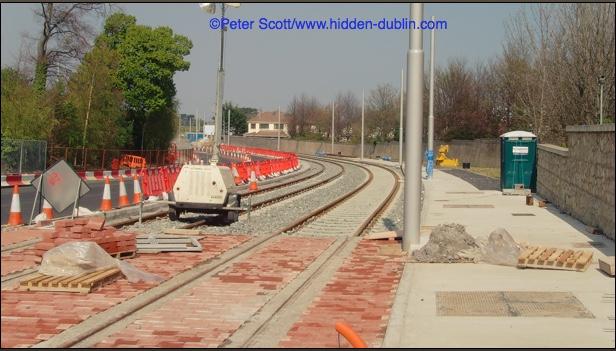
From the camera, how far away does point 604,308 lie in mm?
8453

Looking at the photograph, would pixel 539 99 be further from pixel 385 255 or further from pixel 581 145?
pixel 385 255

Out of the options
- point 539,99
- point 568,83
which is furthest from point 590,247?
point 539,99

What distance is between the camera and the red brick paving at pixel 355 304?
25.1ft

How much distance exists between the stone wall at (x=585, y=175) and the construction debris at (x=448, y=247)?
2.14 metres

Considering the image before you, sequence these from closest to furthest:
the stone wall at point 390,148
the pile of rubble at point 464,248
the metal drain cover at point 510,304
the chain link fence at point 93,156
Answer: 1. the metal drain cover at point 510,304
2. the pile of rubble at point 464,248
3. the chain link fence at point 93,156
4. the stone wall at point 390,148

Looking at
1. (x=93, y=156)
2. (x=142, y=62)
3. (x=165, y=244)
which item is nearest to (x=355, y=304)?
(x=165, y=244)

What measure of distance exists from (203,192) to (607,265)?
10.8m

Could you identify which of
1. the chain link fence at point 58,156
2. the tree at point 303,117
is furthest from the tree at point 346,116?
the chain link fence at point 58,156

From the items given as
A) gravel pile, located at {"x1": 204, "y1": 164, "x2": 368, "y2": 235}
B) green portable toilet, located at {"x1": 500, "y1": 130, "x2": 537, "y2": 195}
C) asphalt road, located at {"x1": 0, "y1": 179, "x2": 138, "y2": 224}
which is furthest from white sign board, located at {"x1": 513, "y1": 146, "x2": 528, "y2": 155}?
asphalt road, located at {"x1": 0, "y1": 179, "x2": 138, "y2": 224}

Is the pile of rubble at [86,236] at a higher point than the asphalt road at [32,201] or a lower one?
higher

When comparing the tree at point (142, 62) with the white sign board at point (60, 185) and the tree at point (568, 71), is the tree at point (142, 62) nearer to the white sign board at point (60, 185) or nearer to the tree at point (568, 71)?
the tree at point (568, 71)

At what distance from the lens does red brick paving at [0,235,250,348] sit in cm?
772

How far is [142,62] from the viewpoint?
55031mm

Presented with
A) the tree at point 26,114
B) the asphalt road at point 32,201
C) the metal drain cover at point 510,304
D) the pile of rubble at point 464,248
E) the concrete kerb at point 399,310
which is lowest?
the asphalt road at point 32,201
